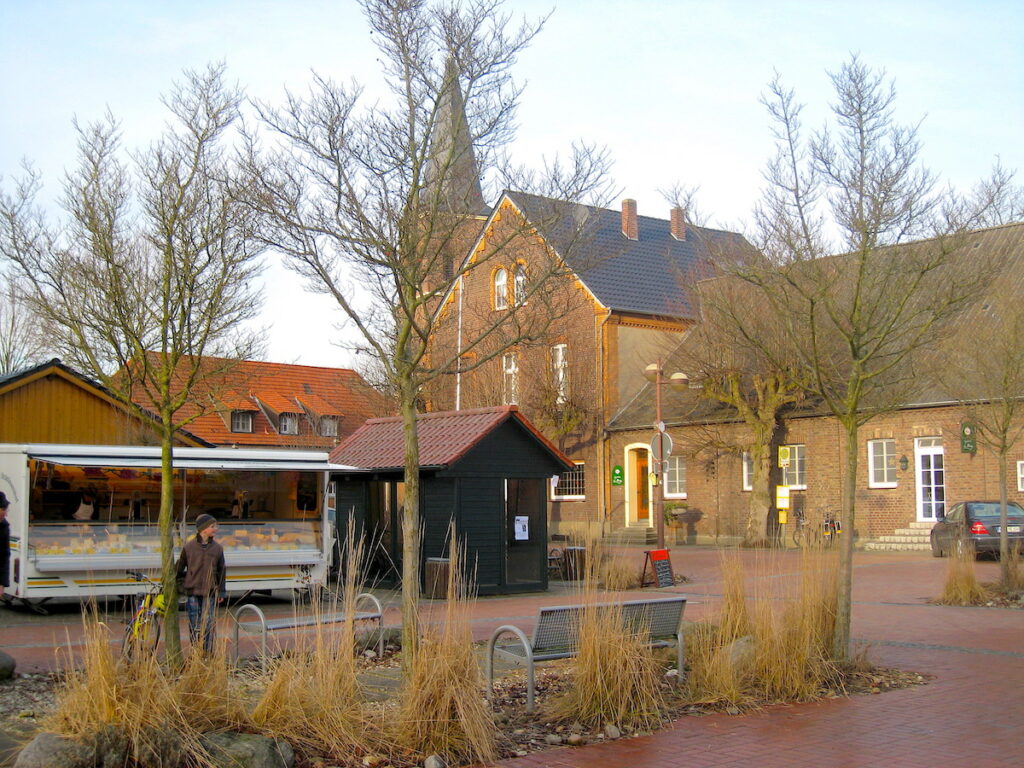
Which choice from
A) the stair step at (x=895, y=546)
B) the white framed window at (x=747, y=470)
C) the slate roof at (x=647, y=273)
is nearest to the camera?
the stair step at (x=895, y=546)

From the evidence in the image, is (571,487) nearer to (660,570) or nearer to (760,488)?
(760,488)

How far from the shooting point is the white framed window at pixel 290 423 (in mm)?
48284

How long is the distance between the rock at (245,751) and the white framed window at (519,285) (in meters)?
4.18

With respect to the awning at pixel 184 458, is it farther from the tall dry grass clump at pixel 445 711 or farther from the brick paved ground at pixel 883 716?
the tall dry grass clump at pixel 445 711

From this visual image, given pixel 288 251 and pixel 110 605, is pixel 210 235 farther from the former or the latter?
pixel 110 605

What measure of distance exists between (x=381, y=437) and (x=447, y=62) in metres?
12.4

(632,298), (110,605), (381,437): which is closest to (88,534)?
Result: (110,605)

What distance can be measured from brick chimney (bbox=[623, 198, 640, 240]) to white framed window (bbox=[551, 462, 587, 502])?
372 inches

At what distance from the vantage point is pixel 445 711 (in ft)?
22.8

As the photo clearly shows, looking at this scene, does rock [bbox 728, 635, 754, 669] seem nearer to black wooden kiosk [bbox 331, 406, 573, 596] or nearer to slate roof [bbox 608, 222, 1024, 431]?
black wooden kiosk [bbox 331, 406, 573, 596]

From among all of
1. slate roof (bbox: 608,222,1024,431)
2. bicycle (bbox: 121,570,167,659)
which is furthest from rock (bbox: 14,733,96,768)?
slate roof (bbox: 608,222,1024,431)

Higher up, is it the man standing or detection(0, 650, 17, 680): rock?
the man standing

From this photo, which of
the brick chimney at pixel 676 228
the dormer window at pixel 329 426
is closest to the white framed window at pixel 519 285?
the brick chimney at pixel 676 228

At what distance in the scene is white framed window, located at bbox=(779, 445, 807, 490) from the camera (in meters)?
31.8
